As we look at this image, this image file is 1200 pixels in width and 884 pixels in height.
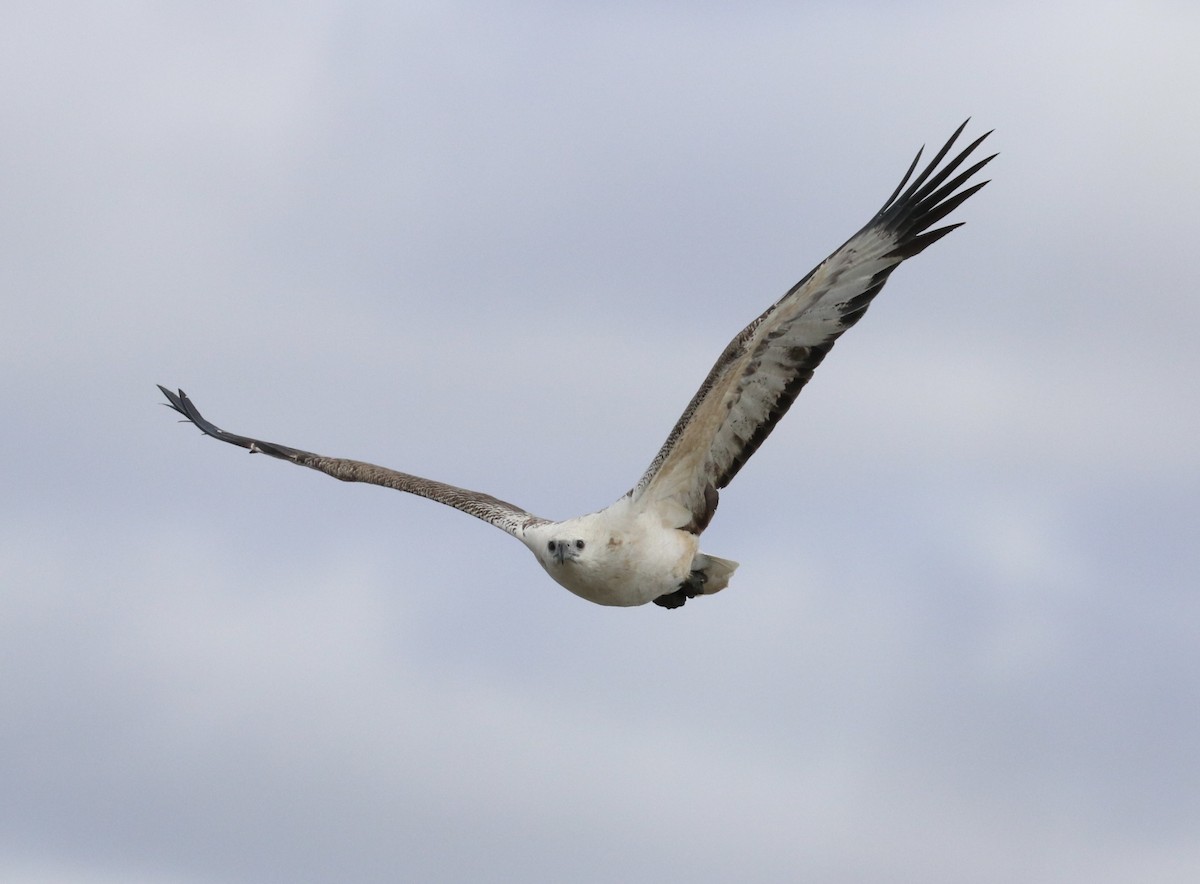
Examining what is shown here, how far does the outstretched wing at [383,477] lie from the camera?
866 inches

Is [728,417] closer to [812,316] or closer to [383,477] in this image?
[812,316]

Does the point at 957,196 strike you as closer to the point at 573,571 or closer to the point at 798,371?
the point at 798,371

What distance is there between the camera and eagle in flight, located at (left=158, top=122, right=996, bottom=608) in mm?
19906

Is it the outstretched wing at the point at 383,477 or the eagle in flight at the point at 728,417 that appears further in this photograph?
the outstretched wing at the point at 383,477

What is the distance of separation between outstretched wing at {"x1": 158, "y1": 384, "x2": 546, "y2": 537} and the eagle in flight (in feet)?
2.33

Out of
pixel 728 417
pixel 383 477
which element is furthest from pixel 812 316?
pixel 383 477

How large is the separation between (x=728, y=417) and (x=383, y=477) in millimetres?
5445

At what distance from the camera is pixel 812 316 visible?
19.9 metres

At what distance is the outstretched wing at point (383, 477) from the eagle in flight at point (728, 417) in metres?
0.71

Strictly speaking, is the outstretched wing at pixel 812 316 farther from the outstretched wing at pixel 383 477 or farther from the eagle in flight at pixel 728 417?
the outstretched wing at pixel 383 477

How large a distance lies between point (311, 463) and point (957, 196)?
928cm

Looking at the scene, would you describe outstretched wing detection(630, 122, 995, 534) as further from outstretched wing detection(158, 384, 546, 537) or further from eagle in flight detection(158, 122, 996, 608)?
outstretched wing detection(158, 384, 546, 537)

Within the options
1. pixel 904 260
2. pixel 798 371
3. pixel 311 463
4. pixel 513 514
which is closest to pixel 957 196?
pixel 904 260

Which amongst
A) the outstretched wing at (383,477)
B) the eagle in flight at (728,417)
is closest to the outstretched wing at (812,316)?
the eagle in flight at (728,417)
